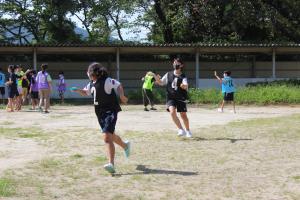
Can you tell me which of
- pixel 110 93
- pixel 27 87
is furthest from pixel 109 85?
pixel 27 87

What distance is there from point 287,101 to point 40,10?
19.7m

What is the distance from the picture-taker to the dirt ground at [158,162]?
6.86 m

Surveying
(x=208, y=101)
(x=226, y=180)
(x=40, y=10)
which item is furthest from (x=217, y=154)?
(x=40, y=10)

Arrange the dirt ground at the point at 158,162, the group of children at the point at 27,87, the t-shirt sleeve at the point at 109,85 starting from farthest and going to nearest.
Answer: the group of children at the point at 27,87, the t-shirt sleeve at the point at 109,85, the dirt ground at the point at 158,162

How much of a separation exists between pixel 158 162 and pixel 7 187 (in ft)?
9.09

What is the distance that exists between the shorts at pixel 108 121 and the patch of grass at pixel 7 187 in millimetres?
1598

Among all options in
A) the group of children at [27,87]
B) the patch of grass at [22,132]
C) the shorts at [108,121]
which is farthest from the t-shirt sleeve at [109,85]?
the group of children at [27,87]

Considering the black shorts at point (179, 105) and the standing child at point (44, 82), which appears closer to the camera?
the black shorts at point (179, 105)

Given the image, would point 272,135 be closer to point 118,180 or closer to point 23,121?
point 118,180

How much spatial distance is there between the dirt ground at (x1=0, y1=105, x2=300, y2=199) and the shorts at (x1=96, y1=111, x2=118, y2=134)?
0.64 m

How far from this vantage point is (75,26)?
38.6m

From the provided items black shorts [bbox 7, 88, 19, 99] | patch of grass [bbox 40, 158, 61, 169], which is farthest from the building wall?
patch of grass [bbox 40, 158, 61, 169]

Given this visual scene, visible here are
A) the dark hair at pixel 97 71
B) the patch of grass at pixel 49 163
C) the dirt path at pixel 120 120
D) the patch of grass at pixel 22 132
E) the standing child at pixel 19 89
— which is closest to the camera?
the dark hair at pixel 97 71

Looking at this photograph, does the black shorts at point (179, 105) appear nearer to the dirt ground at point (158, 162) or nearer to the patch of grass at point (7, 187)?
the dirt ground at point (158, 162)
